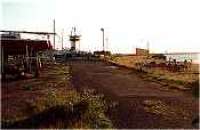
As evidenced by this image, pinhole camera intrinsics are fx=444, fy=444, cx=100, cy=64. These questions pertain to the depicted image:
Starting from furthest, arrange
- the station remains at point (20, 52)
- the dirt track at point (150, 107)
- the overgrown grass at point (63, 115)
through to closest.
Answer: the station remains at point (20, 52) < the dirt track at point (150, 107) < the overgrown grass at point (63, 115)

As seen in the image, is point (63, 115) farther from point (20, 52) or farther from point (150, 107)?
point (20, 52)

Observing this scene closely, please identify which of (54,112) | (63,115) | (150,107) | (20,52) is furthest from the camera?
(20,52)

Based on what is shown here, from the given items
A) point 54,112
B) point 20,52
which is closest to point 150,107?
point 54,112

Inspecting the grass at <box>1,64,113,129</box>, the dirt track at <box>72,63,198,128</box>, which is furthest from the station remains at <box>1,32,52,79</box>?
the grass at <box>1,64,113,129</box>

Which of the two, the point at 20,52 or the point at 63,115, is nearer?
the point at 63,115

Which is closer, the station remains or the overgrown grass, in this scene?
the overgrown grass

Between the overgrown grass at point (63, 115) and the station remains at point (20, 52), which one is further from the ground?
the station remains at point (20, 52)

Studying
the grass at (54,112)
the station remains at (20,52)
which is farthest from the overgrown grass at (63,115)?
the station remains at (20,52)

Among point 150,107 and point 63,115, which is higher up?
point 63,115

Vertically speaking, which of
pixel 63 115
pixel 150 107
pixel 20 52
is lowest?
pixel 150 107

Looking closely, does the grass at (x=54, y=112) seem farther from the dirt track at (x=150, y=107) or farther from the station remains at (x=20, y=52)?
the station remains at (x=20, y=52)

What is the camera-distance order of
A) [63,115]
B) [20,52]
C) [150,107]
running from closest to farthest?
[63,115] → [150,107] → [20,52]

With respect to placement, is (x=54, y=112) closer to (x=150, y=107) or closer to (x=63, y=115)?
(x=63, y=115)

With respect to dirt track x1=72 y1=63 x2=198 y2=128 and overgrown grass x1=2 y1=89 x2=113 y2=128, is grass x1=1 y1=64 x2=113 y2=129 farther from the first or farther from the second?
dirt track x1=72 y1=63 x2=198 y2=128
